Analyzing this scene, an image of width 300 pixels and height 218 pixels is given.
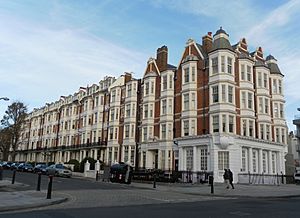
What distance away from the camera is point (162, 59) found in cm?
4528

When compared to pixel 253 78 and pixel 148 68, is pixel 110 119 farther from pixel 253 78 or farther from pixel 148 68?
pixel 253 78

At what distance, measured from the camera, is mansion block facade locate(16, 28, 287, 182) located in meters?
34.2

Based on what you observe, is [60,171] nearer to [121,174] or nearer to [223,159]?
[121,174]

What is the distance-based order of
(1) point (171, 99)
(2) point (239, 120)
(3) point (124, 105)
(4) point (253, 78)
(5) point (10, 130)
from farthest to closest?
(5) point (10, 130) < (3) point (124, 105) < (1) point (171, 99) < (4) point (253, 78) < (2) point (239, 120)

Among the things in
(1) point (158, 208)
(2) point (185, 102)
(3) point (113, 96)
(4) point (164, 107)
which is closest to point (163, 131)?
(4) point (164, 107)

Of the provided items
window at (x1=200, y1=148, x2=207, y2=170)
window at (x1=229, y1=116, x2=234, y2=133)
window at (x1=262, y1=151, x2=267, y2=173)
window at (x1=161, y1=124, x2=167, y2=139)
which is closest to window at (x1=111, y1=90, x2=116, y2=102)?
window at (x1=161, y1=124, x2=167, y2=139)

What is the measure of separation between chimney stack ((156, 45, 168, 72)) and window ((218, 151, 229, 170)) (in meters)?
16.3

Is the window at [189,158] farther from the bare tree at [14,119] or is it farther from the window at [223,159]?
the bare tree at [14,119]

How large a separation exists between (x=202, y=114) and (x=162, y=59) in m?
12.7

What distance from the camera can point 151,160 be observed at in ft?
138

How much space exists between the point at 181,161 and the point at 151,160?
6.28 metres

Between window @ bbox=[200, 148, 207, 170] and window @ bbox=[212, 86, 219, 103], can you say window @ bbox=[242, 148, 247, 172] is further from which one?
window @ bbox=[212, 86, 219, 103]

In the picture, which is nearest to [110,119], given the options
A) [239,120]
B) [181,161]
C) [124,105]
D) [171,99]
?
[124,105]

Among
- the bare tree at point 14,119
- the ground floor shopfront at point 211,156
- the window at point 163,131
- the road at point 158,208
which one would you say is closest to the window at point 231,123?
the ground floor shopfront at point 211,156
